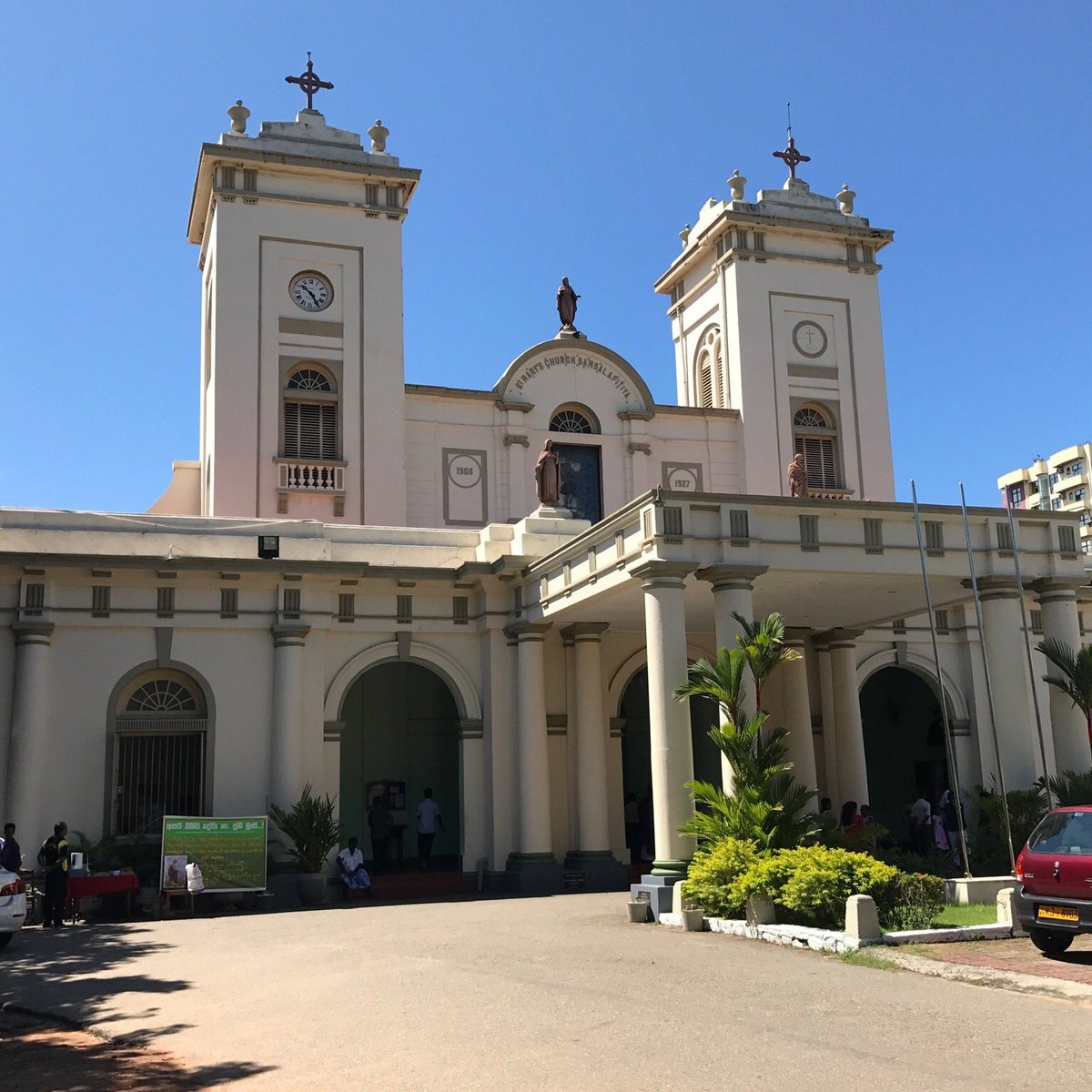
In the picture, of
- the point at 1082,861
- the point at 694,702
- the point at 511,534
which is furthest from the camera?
the point at 694,702

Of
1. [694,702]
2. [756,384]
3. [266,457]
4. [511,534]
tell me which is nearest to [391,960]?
[511,534]

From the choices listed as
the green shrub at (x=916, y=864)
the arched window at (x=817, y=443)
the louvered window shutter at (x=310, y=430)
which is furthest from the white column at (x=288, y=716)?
the arched window at (x=817, y=443)

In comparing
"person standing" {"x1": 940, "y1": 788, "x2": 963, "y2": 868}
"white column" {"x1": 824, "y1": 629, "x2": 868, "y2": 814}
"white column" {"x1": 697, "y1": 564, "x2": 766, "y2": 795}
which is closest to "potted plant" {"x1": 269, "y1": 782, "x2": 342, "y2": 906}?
"white column" {"x1": 697, "y1": 564, "x2": 766, "y2": 795}

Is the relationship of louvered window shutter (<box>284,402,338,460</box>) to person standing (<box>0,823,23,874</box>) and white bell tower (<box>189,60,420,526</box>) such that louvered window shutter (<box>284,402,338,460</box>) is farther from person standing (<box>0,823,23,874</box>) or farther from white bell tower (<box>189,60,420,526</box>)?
person standing (<box>0,823,23,874</box>)

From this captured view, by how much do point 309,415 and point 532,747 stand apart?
33.3 ft

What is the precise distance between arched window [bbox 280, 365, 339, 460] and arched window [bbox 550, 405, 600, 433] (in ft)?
16.7

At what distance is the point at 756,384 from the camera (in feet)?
101

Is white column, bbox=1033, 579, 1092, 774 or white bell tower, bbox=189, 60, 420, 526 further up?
white bell tower, bbox=189, 60, 420, 526

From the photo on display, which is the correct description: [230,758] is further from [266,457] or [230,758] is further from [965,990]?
[965,990]

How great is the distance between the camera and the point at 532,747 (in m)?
21.8

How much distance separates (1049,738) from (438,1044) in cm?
1910

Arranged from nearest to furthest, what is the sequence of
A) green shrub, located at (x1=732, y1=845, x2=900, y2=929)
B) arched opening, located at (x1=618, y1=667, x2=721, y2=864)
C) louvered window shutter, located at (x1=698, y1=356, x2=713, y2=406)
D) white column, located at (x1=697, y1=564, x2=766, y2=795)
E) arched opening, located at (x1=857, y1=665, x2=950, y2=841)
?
1. green shrub, located at (x1=732, y1=845, x2=900, y2=929)
2. white column, located at (x1=697, y1=564, x2=766, y2=795)
3. arched opening, located at (x1=618, y1=667, x2=721, y2=864)
4. arched opening, located at (x1=857, y1=665, x2=950, y2=841)
5. louvered window shutter, located at (x1=698, y1=356, x2=713, y2=406)

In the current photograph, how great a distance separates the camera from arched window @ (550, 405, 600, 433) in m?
28.9

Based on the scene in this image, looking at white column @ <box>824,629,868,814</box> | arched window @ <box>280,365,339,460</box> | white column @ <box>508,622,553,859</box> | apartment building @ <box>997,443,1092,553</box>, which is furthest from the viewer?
apartment building @ <box>997,443,1092,553</box>
